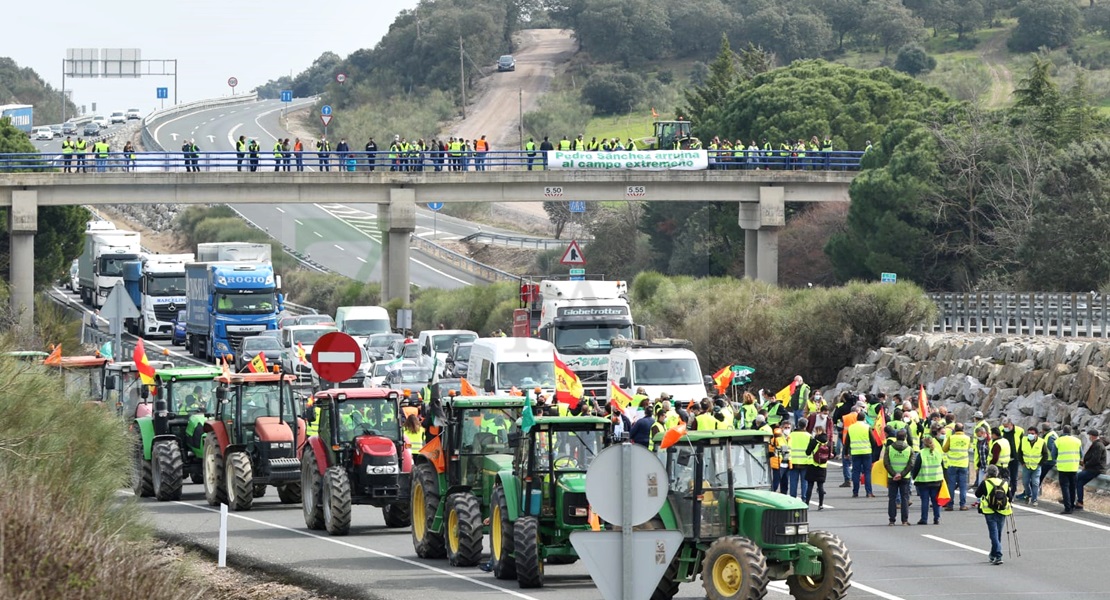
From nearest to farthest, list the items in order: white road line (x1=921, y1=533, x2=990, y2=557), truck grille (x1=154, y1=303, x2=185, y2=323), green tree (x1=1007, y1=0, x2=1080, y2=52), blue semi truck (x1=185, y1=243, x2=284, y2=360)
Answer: white road line (x1=921, y1=533, x2=990, y2=557) < blue semi truck (x1=185, y1=243, x2=284, y2=360) < truck grille (x1=154, y1=303, x2=185, y2=323) < green tree (x1=1007, y1=0, x2=1080, y2=52)

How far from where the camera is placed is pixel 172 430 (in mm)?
28984

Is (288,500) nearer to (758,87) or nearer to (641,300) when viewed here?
(641,300)

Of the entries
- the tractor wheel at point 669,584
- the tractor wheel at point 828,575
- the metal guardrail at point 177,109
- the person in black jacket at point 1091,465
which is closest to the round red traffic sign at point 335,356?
the tractor wheel at point 669,584

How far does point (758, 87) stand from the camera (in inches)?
3221

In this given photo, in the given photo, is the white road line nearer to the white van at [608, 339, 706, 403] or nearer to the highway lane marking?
the highway lane marking

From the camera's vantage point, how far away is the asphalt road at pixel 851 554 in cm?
1981

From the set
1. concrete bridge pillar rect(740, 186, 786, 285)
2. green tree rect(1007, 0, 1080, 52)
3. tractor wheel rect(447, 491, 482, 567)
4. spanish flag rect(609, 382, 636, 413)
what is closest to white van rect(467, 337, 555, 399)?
spanish flag rect(609, 382, 636, 413)

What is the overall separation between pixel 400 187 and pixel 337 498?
1601 inches

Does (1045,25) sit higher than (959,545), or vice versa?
(1045,25)

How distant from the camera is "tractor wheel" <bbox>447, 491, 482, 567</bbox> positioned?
20656 millimetres

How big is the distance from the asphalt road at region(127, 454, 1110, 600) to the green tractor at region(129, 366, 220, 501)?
55 centimetres

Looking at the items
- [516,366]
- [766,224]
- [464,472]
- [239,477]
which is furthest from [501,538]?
[766,224]

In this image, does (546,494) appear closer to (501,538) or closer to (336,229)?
(501,538)

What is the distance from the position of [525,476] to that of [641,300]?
128 feet
